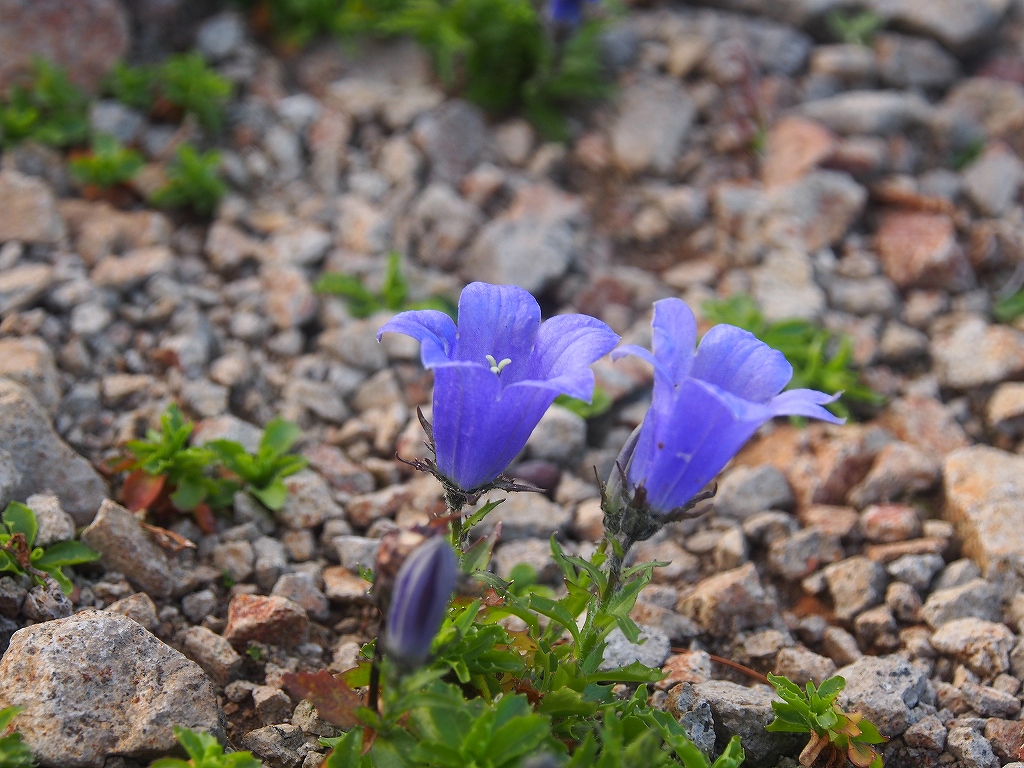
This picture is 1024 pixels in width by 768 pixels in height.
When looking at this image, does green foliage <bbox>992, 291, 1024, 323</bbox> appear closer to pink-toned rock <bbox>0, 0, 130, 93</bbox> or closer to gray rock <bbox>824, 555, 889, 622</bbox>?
gray rock <bbox>824, 555, 889, 622</bbox>

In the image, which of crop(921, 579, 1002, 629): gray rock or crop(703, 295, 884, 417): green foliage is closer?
crop(921, 579, 1002, 629): gray rock

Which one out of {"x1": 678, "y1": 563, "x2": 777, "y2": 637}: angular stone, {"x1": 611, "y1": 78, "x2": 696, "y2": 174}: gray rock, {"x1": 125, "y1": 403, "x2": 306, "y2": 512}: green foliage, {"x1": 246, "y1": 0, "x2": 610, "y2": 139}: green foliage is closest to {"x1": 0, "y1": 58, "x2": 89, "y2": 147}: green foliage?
{"x1": 246, "y1": 0, "x2": 610, "y2": 139}: green foliage

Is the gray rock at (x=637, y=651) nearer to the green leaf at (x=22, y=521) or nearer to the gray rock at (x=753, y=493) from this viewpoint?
the gray rock at (x=753, y=493)

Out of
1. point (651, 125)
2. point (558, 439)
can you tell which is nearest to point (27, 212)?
point (558, 439)

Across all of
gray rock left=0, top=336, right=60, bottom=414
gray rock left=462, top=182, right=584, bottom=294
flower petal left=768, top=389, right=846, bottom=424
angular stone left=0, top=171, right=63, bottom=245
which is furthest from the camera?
gray rock left=462, top=182, right=584, bottom=294

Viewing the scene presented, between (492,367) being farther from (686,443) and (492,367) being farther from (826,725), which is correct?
(826,725)

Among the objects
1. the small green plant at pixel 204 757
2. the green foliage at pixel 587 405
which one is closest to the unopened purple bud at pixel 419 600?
the small green plant at pixel 204 757

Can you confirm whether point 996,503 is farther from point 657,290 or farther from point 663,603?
point 657,290
